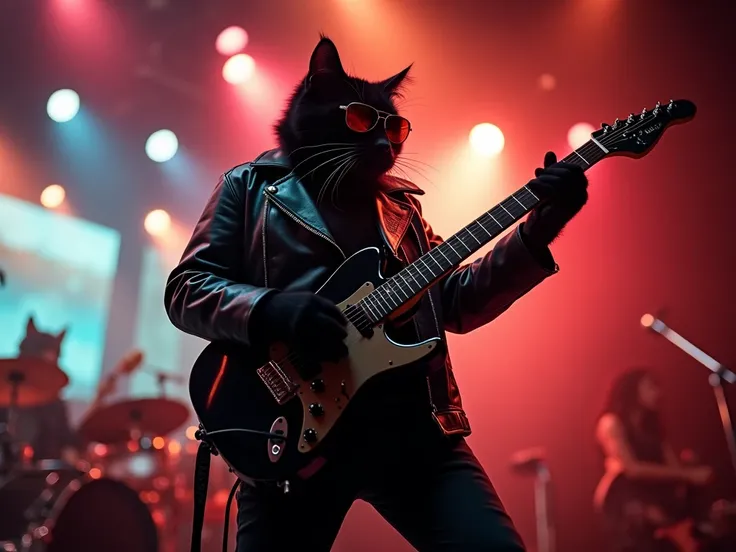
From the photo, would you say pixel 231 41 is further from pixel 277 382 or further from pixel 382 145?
pixel 277 382

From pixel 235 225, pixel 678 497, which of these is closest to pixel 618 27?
pixel 678 497

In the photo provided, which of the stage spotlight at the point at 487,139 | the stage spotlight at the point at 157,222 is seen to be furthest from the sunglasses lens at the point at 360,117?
the stage spotlight at the point at 157,222

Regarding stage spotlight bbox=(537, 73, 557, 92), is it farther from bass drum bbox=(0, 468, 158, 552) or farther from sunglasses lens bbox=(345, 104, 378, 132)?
bass drum bbox=(0, 468, 158, 552)

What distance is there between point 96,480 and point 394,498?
2.65 metres

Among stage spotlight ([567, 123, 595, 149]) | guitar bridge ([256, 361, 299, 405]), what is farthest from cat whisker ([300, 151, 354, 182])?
stage spotlight ([567, 123, 595, 149])

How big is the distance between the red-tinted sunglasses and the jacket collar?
0.46 feet

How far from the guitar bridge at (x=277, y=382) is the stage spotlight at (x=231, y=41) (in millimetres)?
4648

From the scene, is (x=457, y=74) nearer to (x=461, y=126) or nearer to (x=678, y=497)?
(x=461, y=126)

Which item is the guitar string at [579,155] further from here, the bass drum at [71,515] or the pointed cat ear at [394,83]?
the bass drum at [71,515]

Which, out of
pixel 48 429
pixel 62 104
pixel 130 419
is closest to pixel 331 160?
pixel 130 419

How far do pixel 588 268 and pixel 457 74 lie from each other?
1.84 m

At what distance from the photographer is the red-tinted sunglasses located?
1656 millimetres

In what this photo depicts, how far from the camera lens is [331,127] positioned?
170 centimetres

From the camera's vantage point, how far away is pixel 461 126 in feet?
17.9
